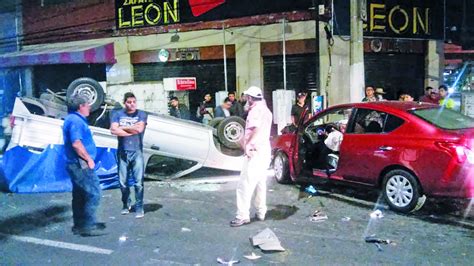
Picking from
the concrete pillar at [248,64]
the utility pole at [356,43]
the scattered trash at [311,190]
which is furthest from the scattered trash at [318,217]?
the concrete pillar at [248,64]

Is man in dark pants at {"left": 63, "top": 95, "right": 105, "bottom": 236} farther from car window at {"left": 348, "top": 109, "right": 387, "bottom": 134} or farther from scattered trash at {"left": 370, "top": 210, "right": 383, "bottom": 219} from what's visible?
car window at {"left": 348, "top": 109, "right": 387, "bottom": 134}

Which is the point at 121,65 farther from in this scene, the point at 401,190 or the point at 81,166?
the point at 401,190

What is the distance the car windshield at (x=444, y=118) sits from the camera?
21.7ft

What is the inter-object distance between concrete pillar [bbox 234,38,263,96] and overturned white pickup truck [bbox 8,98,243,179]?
14.9 ft

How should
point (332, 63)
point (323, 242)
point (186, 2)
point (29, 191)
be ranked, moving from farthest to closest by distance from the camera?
point (186, 2) < point (332, 63) < point (29, 191) < point (323, 242)

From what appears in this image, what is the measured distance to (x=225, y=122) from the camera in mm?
10008

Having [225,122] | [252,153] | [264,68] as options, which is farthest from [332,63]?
[252,153]

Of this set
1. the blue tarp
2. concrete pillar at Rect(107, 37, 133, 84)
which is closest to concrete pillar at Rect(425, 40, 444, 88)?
concrete pillar at Rect(107, 37, 133, 84)

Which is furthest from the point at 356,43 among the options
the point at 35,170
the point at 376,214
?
the point at 35,170

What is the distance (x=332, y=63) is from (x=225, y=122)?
454 cm

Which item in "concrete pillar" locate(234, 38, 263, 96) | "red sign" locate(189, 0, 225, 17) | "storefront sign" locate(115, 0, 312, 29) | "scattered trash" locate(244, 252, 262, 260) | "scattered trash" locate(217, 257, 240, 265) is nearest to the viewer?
"scattered trash" locate(217, 257, 240, 265)

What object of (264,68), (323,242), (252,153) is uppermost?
(264,68)

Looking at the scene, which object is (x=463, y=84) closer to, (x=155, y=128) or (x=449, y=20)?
(x=449, y=20)

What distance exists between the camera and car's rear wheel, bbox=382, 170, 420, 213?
21.4 feet
